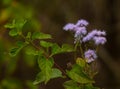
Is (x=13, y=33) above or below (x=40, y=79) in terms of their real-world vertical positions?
above

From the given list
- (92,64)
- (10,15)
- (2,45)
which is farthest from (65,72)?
(10,15)

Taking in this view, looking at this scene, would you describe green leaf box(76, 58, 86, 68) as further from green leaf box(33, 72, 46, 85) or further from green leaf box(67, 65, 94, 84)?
green leaf box(33, 72, 46, 85)

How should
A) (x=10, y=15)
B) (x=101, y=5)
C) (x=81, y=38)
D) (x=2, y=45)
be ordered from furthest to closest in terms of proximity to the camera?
(x=101, y=5) → (x=10, y=15) → (x=2, y=45) → (x=81, y=38)

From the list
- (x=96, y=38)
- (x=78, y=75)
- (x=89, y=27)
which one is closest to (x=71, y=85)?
(x=78, y=75)

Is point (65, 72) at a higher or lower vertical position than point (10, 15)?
lower

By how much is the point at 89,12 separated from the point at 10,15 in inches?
67.6

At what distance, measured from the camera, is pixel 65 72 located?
1637mm

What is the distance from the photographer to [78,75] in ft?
5.24

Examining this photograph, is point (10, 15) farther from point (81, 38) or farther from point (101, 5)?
point (81, 38)

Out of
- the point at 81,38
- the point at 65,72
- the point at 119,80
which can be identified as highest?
the point at 81,38

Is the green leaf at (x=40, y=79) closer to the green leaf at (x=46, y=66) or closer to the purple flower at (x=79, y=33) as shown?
the green leaf at (x=46, y=66)

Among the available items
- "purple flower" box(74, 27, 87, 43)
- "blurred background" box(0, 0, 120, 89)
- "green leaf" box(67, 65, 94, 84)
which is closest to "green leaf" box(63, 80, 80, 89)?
"green leaf" box(67, 65, 94, 84)

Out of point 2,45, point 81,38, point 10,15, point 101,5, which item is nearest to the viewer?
point 81,38

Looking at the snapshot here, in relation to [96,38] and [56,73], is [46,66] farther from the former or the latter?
[96,38]
